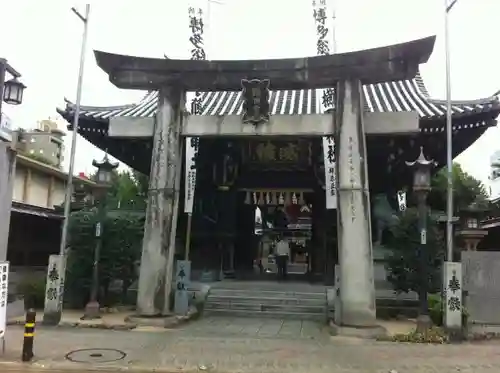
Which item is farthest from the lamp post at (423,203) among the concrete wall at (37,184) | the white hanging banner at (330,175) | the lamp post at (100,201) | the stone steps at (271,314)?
the concrete wall at (37,184)

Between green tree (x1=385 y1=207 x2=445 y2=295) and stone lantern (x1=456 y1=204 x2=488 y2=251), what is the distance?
29.6 inches

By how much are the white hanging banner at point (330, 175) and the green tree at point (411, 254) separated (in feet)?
8.41

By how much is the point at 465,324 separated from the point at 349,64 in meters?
7.61

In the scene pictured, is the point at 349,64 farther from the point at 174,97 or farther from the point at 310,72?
the point at 174,97

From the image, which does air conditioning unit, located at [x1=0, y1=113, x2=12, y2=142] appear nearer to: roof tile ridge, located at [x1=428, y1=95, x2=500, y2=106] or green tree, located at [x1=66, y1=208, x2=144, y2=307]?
green tree, located at [x1=66, y1=208, x2=144, y2=307]

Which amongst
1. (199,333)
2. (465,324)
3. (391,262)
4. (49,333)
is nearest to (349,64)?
(391,262)

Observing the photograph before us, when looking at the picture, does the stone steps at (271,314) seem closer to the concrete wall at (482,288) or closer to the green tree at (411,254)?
the green tree at (411,254)

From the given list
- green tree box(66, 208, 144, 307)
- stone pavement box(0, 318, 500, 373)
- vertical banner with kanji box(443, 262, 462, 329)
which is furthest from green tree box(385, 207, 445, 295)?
green tree box(66, 208, 144, 307)

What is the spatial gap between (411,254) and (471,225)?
2.30m

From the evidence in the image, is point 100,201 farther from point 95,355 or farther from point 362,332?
point 362,332

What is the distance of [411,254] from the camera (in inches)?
591

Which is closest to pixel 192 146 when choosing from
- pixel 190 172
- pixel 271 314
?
pixel 190 172

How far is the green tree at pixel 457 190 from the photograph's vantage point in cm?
2845

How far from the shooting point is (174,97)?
14.5 m
